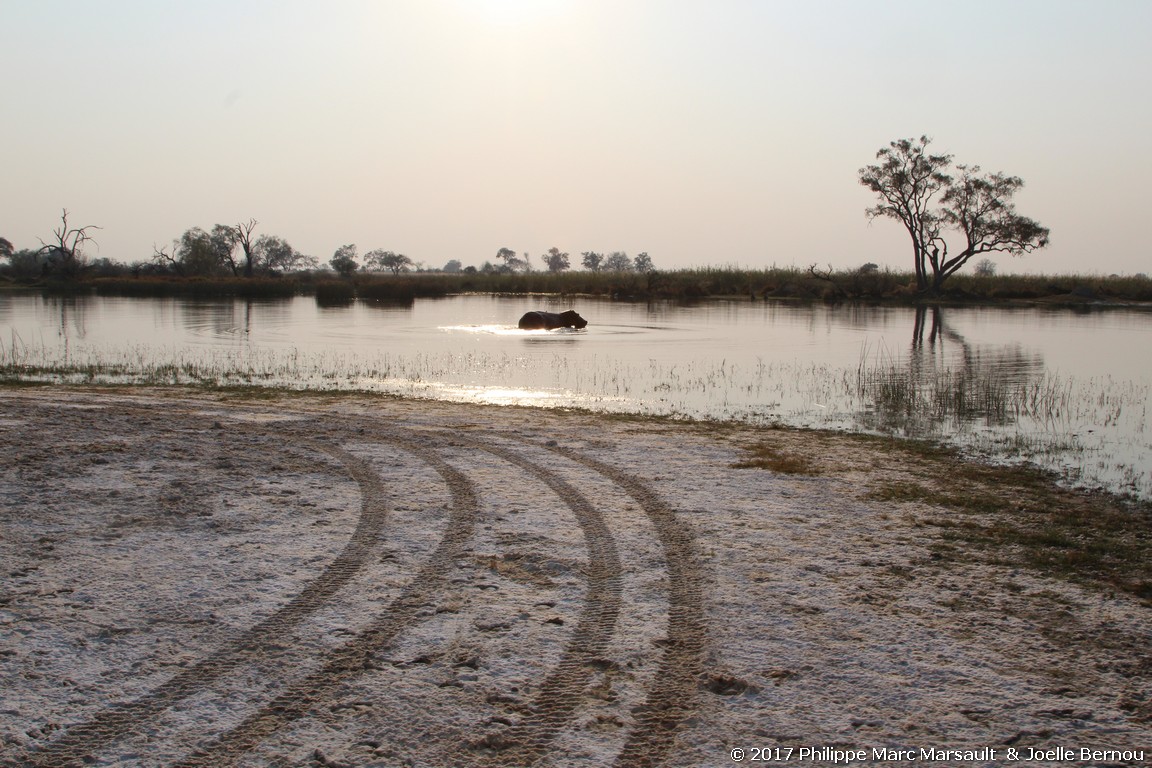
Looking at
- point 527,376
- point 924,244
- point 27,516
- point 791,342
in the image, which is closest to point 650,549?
point 27,516

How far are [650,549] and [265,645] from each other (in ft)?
9.10

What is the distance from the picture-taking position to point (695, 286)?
6938 cm

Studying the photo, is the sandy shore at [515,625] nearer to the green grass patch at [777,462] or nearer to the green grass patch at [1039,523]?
the green grass patch at [1039,523]

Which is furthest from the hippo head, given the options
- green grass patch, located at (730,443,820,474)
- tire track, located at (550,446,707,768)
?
tire track, located at (550,446,707,768)

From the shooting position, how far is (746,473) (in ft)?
30.1

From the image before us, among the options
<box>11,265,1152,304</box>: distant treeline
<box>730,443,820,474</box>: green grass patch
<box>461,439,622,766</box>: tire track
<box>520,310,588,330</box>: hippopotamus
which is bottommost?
<box>461,439,622,766</box>: tire track

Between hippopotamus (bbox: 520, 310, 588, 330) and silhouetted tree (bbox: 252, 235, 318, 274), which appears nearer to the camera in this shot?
hippopotamus (bbox: 520, 310, 588, 330)

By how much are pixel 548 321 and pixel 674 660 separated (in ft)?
99.1

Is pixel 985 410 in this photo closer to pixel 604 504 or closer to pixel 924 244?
pixel 604 504

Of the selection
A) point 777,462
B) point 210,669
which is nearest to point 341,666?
point 210,669

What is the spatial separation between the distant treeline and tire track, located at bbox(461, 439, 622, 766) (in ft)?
170

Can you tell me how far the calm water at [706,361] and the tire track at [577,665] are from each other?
668cm

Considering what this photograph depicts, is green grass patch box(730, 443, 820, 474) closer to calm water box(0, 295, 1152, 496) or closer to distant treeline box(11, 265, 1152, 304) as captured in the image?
calm water box(0, 295, 1152, 496)

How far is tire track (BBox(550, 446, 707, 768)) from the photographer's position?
3807 mm
